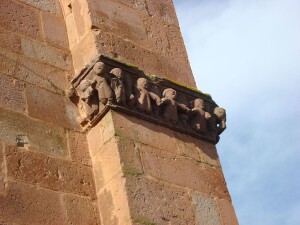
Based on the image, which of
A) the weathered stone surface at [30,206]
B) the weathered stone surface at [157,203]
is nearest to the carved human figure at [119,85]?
the weathered stone surface at [157,203]

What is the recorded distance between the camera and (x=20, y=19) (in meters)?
5.05

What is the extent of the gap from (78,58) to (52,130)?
2.64 ft

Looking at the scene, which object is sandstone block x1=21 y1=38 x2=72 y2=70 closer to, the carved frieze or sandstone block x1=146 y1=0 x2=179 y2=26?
the carved frieze

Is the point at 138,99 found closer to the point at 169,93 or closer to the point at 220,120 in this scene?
the point at 169,93

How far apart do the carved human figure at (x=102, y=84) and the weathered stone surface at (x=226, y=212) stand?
106 cm

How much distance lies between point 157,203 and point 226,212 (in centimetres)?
67

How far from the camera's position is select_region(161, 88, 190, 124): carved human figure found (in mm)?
4887

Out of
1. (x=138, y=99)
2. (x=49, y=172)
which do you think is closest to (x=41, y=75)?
(x=138, y=99)

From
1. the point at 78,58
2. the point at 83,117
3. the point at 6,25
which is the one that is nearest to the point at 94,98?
the point at 83,117

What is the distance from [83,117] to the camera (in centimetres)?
473

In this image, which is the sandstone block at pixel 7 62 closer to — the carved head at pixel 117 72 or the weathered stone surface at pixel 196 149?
the carved head at pixel 117 72

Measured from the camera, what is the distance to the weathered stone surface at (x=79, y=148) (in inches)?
177

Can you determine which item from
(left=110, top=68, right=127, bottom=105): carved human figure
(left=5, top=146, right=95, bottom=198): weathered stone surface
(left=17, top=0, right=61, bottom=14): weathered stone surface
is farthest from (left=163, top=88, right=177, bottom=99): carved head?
(left=17, top=0, right=61, bottom=14): weathered stone surface

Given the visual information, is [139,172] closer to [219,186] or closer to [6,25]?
[219,186]
